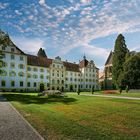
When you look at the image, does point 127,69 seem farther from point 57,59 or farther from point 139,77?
point 57,59

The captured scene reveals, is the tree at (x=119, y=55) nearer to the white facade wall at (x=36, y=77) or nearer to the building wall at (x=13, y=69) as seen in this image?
the white facade wall at (x=36, y=77)

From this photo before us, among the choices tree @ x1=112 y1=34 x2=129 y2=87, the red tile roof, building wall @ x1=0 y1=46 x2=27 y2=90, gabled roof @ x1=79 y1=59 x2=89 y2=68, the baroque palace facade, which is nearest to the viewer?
building wall @ x1=0 y1=46 x2=27 y2=90

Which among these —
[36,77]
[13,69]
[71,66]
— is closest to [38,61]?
[36,77]

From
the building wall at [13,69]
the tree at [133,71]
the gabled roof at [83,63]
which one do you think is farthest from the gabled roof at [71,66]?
the tree at [133,71]

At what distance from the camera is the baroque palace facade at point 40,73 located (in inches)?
2293

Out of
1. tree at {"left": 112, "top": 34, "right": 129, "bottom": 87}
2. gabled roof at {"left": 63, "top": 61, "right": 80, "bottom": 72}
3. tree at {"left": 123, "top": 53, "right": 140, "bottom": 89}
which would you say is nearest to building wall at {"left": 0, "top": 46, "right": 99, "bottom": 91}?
gabled roof at {"left": 63, "top": 61, "right": 80, "bottom": 72}

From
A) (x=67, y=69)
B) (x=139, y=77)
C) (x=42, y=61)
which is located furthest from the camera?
(x=67, y=69)

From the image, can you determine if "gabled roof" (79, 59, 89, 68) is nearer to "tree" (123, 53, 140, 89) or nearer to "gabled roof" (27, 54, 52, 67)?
"gabled roof" (27, 54, 52, 67)

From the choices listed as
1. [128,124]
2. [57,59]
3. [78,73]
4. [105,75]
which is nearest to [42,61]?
[57,59]

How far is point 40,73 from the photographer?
224 feet

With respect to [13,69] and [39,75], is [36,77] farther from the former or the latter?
[13,69]

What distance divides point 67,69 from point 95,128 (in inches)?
2692

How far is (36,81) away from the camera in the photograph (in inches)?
2628

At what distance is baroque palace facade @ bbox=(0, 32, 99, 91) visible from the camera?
58250 millimetres
